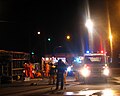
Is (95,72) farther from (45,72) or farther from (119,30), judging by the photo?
(119,30)

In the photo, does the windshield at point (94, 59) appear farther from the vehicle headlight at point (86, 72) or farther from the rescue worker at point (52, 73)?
the rescue worker at point (52, 73)

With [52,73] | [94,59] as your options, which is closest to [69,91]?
[52,73]

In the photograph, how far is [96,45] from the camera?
85.9 ft

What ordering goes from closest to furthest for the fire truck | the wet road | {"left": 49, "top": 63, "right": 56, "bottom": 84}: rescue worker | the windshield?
1. the wet road
2. {"left": 49, "top": 63, "right": 56, "bottom": 84}: rescue worker
3. the fire truck
4. the windshield

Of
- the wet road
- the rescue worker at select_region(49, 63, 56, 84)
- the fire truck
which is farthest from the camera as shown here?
the fire truck

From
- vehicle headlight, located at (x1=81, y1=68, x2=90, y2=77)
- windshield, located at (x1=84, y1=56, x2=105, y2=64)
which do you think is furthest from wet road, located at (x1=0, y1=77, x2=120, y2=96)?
windshield, located at (x1=84, y1=56, x2=105, y2=64)

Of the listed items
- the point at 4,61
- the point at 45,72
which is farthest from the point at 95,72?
the point at 45,72

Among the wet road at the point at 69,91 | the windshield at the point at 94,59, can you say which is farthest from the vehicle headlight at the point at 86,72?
the wet road at the point at 69,91

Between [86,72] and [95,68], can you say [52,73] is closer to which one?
[86,72]

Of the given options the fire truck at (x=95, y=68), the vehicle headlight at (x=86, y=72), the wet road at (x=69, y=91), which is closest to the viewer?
the wet road at (x=69, y=91)

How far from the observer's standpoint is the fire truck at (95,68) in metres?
25.6

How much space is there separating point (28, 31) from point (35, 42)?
8.37 m

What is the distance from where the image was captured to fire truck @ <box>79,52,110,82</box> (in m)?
25.6

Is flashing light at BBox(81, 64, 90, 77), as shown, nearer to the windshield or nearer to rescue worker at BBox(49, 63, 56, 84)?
the windshield
